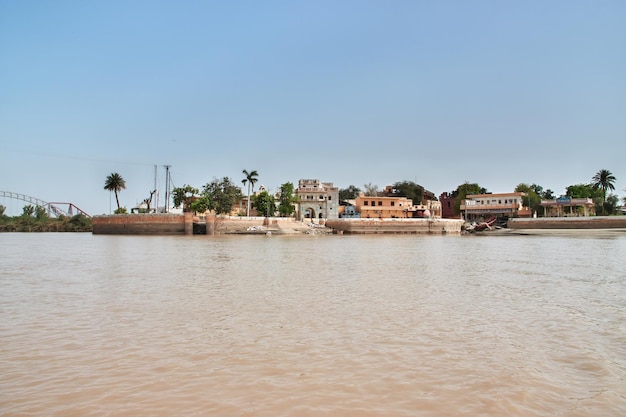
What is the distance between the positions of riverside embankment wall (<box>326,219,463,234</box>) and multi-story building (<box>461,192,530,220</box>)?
1550cm

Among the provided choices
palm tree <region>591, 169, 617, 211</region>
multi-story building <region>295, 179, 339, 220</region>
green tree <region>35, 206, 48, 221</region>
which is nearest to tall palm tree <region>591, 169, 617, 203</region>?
palm tree <region>591, 169, 617, 211</region>

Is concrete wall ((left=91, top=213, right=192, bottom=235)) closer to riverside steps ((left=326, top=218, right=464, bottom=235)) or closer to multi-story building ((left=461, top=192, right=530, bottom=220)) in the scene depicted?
riverside steps ((left=326, top=218, right=464, bottom=235))

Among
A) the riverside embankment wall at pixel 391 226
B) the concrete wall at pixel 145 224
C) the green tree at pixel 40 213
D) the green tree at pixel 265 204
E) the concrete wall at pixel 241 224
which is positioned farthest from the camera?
the green tree at pixel 40 213

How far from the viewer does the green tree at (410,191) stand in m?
99.7

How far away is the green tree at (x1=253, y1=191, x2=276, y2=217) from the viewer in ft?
257

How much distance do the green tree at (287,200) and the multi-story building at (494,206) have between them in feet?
108

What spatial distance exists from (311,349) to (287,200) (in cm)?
7224

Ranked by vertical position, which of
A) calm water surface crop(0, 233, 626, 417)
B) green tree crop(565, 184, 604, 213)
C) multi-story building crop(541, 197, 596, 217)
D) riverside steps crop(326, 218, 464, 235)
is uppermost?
green tree crop(565, 184, 604, 213)

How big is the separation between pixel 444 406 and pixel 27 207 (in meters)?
122

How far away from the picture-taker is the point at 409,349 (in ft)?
22.1

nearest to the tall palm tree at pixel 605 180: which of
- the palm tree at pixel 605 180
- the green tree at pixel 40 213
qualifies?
the palm tree at pixel 605 180

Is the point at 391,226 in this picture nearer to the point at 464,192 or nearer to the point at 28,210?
the point at 464,192

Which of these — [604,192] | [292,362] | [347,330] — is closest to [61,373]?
[292,362]

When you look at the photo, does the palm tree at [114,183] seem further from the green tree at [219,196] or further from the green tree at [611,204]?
the green tree at [611,204]
